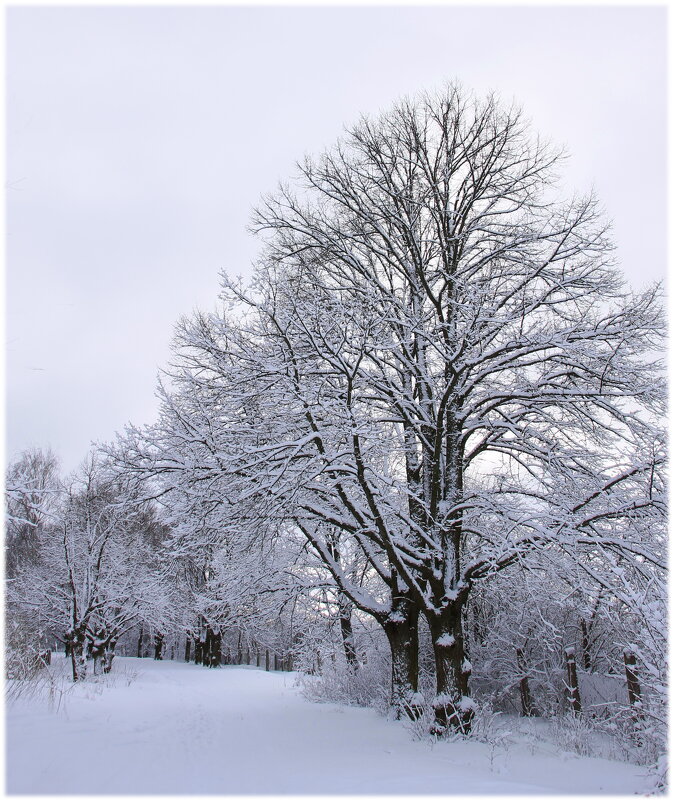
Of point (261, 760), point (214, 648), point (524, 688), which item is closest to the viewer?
point (261, 760)

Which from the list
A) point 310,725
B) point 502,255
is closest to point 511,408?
point 502,255

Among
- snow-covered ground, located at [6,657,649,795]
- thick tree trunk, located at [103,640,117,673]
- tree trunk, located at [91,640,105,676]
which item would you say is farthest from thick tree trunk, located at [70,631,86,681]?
snow-covered ground, located at [6,657,649,795]

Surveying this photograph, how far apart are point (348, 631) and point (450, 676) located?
9118 millimetres

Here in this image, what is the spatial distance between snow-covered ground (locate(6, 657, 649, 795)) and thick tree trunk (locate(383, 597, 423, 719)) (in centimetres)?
56

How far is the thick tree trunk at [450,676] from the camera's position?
7598 mm

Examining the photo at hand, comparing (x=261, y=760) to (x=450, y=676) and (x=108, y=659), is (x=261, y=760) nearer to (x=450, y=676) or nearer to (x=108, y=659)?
(x=450, y=676)

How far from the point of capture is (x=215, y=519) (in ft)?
29.5

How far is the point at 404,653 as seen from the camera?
953 cm

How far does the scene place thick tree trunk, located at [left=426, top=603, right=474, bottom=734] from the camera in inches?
299

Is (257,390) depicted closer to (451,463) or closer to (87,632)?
(451,463)

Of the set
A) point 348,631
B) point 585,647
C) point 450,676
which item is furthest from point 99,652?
point 450,676

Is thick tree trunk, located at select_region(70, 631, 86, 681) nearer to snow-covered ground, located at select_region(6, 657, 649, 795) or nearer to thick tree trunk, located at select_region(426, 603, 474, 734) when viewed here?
snow-covered ground, located at select_region(6, 657, 649, 795)

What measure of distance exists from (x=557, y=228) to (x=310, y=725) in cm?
926

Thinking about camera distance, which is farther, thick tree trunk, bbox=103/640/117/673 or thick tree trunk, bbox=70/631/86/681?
thick tree trunk, bbox=103/640/117/673
